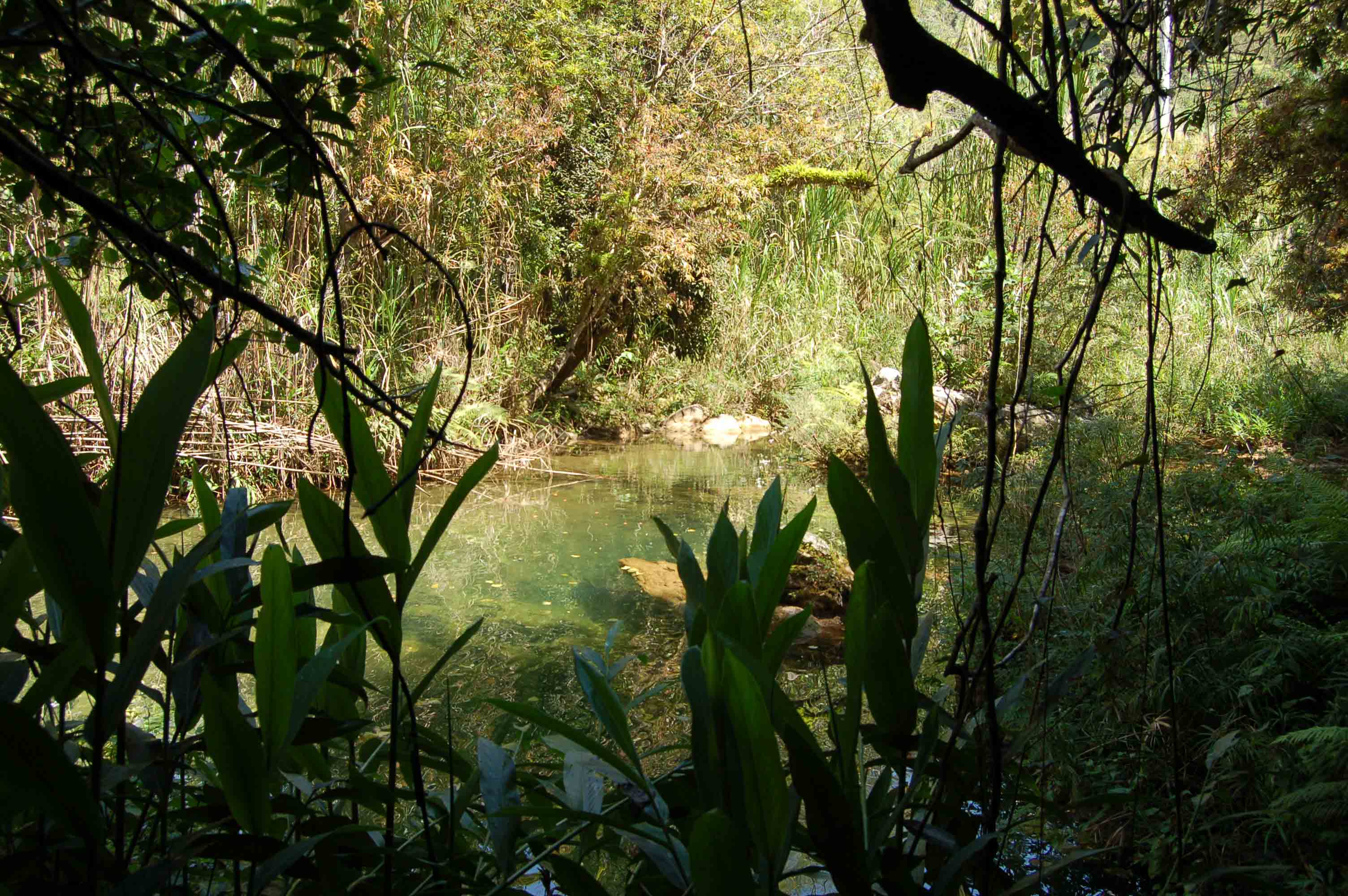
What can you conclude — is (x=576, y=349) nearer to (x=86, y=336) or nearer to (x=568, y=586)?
(x=568, y=586)

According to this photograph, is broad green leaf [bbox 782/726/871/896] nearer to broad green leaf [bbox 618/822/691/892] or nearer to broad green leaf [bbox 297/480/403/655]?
broad green leaf [bbox 618/822/691/892]

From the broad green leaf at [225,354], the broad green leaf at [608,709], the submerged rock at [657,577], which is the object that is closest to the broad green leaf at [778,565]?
the broad green leaf at [608,709]

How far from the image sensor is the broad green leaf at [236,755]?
24.1 inches

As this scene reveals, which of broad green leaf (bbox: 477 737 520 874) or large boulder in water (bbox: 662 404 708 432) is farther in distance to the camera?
large boulder in water (bbox: 662 404 708 432)

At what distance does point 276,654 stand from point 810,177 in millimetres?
9127

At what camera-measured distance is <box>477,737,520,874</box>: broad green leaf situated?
0.70 m

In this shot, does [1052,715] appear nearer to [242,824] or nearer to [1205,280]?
[242,824]

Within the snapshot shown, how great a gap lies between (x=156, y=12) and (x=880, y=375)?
24.6 ft

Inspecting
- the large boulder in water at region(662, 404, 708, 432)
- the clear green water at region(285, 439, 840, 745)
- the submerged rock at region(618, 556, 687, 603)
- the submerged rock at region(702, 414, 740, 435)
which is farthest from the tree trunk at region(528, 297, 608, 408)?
the submerged rock at region(618, 556, 687, 603)

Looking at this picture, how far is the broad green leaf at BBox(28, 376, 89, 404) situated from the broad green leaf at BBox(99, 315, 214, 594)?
8.9 inches

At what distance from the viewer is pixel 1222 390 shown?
6.21 metres

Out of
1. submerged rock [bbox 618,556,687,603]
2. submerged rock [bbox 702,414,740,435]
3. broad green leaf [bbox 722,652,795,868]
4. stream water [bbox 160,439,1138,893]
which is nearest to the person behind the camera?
broad green leaf [bbox 722,652,795,868]

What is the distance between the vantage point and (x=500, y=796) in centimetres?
72

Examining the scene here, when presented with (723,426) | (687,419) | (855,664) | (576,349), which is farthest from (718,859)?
(687,419)
